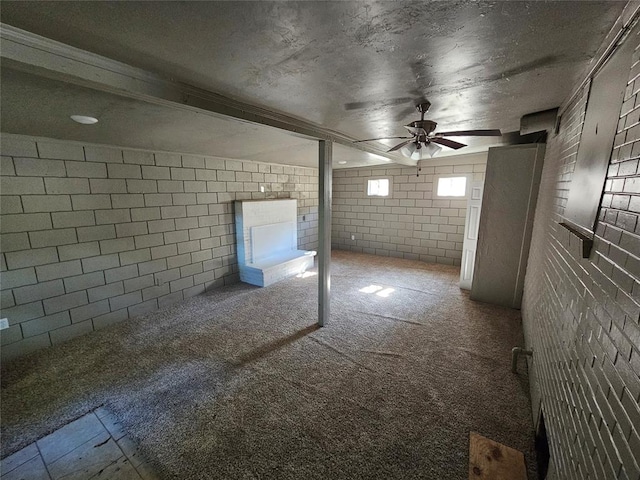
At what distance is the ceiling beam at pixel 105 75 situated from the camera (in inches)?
44.4

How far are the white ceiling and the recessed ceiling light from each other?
2.4 inches

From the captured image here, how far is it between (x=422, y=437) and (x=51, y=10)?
114 inches

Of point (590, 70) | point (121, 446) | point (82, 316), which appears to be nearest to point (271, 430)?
point (121, 446)

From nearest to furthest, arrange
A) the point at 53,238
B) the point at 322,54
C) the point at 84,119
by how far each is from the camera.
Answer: the point at 322,54 → the point at 84,119 → the point at 53,238

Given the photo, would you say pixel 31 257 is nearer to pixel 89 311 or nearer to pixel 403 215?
pixel 89 311

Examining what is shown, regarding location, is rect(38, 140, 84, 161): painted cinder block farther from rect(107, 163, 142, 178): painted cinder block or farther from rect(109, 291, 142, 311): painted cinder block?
rect(109, 291, 142, 311): painted cinder block

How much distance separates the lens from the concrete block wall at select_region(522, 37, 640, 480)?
2.48 feet

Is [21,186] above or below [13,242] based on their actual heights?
above

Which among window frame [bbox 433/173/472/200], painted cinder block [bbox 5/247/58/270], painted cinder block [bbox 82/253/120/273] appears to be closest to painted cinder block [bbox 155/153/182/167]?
painted cinder block [bbox 82/253/120/273]

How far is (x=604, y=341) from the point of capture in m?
0.93

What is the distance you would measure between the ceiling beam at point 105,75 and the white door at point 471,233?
3.48 metres

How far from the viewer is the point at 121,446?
5.52 feet

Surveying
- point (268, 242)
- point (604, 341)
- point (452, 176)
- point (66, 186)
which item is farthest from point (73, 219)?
point (452, 176)

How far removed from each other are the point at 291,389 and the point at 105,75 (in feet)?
8.00
